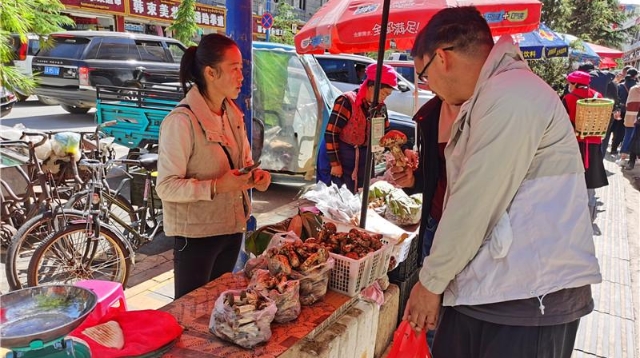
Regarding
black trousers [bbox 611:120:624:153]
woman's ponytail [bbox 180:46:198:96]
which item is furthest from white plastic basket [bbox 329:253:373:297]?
black trousers [bbox 611:120:624:153]

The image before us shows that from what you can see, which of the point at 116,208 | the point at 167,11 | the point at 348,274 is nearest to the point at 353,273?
the point at 348,274

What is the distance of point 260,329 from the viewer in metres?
1.57

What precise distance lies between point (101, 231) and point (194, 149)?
1755 millimetres

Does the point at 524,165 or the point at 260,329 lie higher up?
the point at 524,165

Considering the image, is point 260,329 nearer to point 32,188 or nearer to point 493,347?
point 493,347

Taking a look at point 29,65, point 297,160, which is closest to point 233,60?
point 297,160

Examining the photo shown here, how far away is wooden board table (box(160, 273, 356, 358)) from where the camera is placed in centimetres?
154

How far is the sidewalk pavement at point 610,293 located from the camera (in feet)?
11.1

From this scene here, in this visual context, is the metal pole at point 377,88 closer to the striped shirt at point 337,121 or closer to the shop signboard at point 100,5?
the striped shirt at point 337,121

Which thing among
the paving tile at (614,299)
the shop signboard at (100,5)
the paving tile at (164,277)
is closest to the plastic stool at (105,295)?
the paving tile at (164,277)

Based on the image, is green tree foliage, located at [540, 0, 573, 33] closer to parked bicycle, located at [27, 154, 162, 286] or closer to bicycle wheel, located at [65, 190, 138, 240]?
bicycle wheel, located at [65, 190, 138, 240]

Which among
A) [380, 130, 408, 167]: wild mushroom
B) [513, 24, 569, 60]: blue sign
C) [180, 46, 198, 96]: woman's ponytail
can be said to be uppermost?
[513, 24, 569, 60]: blue sign

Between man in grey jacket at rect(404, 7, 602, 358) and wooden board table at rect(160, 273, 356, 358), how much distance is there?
1.46ft

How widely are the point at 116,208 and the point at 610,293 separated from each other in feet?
15.1
